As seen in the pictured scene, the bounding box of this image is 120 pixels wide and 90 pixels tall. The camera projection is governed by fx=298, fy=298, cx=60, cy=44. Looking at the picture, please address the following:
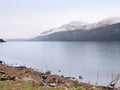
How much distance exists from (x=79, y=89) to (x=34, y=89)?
8.69 ft

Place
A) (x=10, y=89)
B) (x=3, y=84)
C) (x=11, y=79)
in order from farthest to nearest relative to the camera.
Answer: (x=11, y=79), (x=3, y=84), (x=10, y=89)

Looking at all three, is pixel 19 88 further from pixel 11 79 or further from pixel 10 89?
pixel 11 79

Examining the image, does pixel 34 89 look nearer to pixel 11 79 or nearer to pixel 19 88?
pixel 19 88

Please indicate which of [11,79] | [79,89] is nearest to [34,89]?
[79,89]

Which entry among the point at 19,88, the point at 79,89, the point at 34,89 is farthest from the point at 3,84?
the point at 79,89

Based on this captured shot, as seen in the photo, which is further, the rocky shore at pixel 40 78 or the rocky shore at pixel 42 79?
the rocky shore at pixel 40 78

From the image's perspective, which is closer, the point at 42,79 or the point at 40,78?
the point at 42,79

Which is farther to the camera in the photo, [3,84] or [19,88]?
[3,84]

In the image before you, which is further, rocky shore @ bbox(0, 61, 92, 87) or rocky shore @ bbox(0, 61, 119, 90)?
rocky shore @ bbox(0, 61, 92, 87)

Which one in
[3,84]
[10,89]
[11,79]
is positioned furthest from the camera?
[11,79]

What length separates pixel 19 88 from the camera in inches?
705

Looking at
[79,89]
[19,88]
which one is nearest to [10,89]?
[19,88]

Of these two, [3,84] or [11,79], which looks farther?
[11,79]

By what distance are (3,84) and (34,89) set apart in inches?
118
